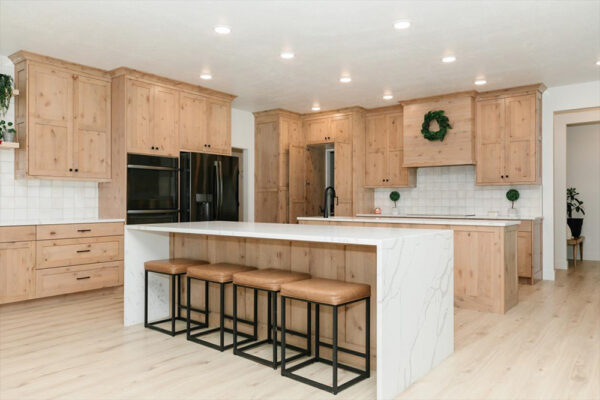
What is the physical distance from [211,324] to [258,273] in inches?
37.7

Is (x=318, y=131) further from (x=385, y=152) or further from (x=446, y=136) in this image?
(x=446, y=136)

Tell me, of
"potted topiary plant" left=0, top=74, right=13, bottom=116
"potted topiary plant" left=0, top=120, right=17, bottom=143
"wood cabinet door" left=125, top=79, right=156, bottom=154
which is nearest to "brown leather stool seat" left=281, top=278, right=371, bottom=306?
"wood cabinet door" left=125, top=79, right=156, bottom=154

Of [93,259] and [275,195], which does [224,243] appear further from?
[275,195]

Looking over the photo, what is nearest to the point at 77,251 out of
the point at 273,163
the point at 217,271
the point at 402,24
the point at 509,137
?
the point at 217,271

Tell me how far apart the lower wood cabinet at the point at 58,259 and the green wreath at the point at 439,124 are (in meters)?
4.22

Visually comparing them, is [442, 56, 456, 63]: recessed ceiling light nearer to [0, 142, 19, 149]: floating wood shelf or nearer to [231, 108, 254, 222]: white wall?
[231, 108, 254, 222]: white wall

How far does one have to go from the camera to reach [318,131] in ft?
24.5

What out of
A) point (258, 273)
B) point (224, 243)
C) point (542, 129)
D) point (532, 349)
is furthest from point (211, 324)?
point (542, 129)

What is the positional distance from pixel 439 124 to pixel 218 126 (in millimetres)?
3069

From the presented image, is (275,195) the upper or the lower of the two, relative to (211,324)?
upper

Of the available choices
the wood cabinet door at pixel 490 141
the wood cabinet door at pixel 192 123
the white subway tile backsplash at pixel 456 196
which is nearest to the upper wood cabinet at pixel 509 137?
the wood cabinet door at pixel 490 141

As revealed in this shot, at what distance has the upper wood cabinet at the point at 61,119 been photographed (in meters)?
4.45

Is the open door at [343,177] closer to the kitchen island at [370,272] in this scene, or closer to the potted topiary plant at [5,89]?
the kitchen island at [370,272]

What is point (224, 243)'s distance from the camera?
3.54 meters
